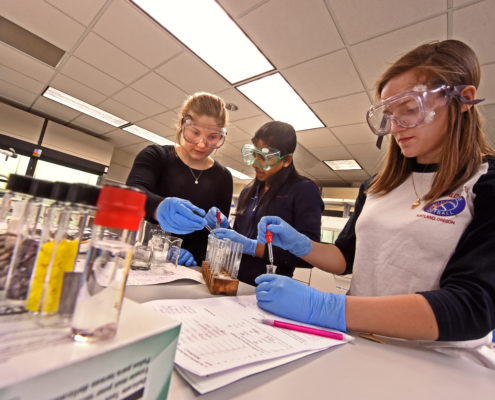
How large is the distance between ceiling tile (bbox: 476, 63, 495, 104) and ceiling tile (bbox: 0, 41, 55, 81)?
5.31m

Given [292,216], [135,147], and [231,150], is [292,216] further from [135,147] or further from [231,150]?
[135,147]

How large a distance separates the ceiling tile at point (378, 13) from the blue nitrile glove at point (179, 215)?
77.6 inches

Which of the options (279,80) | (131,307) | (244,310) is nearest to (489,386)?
(244,310)

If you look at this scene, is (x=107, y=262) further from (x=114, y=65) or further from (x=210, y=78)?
(x=114, y=65)

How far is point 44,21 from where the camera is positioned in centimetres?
269

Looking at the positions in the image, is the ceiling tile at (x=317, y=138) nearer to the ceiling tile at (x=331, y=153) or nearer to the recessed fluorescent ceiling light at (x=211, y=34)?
the ceiling tile at (x=331, y=153)

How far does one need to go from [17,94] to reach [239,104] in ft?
14.4

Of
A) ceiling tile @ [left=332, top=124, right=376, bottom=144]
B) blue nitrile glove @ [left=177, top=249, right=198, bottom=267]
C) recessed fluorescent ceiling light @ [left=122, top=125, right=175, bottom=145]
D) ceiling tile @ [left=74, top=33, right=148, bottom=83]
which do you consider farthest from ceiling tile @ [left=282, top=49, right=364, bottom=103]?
recessed fluorescent ceiling light @ [left=122, top=125, right=175, bottom=145]

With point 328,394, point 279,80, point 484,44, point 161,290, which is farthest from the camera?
point 279,80

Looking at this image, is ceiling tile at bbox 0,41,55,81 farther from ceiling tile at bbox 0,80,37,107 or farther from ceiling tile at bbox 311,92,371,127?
ceiling tile at bbox 311,92,371,127

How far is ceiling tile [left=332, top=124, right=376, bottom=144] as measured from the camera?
3.77 metres

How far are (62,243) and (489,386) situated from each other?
0.85m

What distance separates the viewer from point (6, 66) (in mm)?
3787

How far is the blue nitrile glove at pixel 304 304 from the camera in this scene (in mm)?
718
